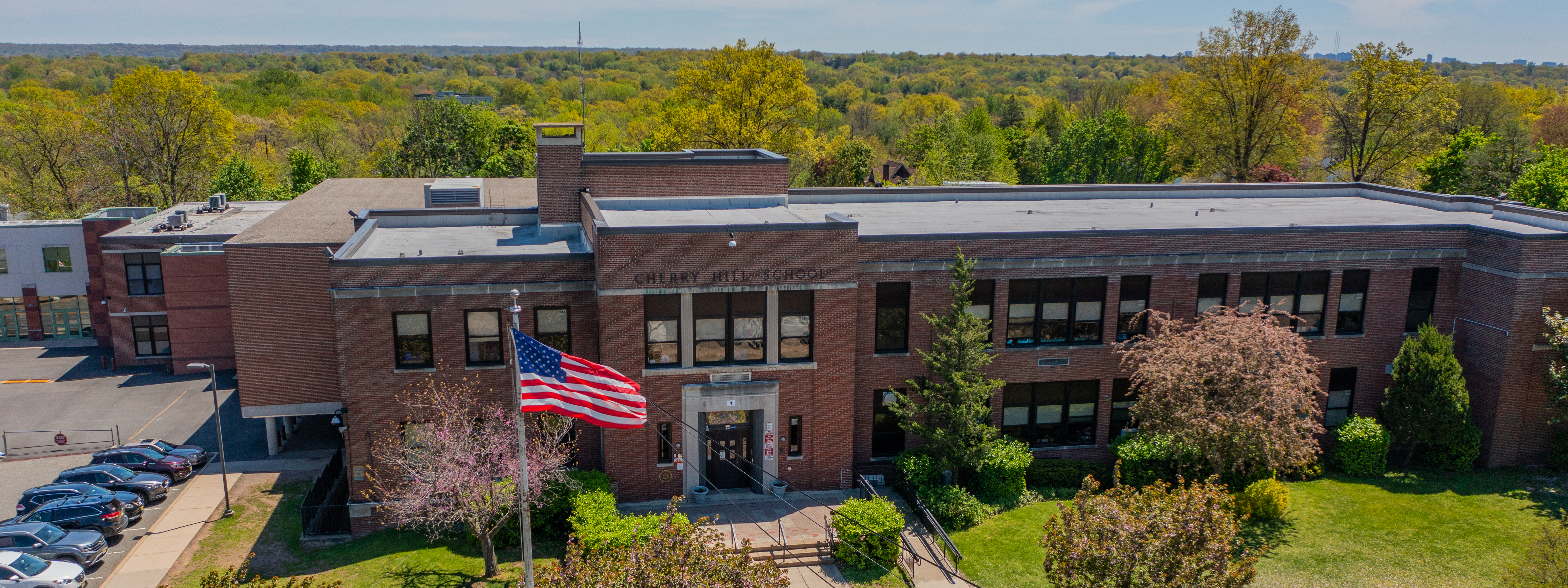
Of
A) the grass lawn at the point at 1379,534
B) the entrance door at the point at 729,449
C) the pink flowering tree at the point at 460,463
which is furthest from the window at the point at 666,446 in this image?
the grass lawn at the point at 1379,534

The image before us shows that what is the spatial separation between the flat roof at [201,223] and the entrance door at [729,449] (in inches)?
1003

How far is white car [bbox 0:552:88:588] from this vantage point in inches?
979

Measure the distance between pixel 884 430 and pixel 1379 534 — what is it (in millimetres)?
14205

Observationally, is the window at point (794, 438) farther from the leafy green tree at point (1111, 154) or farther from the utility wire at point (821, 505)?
the leafy green tree at point (1111, 154)

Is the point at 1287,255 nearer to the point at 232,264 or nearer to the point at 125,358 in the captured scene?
the point at 232,264

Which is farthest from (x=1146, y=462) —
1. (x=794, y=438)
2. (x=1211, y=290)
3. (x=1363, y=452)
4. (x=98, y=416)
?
(x=98, y=416)

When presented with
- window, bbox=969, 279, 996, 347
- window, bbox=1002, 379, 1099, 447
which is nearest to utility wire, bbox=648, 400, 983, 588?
window, bbox=1002, 379, 1099, 447

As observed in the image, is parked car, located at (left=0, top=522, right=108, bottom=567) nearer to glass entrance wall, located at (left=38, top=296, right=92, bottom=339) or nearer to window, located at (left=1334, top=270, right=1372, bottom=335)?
glass entrance wall, located at (left=38, top=296, right=92, bottom=339)

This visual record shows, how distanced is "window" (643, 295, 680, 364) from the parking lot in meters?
17.8

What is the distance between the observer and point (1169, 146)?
69625mm

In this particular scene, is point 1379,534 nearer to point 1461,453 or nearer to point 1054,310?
point 1461,453

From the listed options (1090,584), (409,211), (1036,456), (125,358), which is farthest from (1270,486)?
(125,358)

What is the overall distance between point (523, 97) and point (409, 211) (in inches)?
6409

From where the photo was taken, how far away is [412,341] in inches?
1061
